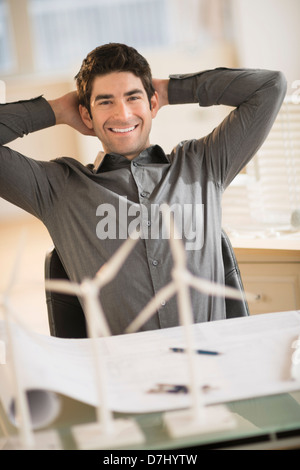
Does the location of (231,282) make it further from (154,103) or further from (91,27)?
(91,27)

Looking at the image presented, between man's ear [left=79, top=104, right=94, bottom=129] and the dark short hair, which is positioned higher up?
the dark short hair

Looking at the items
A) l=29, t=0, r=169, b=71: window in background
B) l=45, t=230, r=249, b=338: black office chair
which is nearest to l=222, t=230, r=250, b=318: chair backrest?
l=45, t=230, r=249, b=338: black office chair

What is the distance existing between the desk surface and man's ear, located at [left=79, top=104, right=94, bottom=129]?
2.80ft

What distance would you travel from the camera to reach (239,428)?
74cm

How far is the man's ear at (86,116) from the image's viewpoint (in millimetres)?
1500

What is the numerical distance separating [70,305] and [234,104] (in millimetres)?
624

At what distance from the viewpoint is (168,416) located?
75cm

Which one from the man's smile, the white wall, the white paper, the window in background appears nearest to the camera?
the white paper

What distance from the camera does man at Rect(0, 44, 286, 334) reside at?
1349 millimetres

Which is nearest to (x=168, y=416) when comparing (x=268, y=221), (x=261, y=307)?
(x=261, y=307)

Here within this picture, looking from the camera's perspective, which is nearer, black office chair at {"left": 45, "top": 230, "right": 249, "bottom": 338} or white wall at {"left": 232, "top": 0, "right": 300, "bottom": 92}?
black office chair at {"left": 45, "top": 230, "right": 249, "bottom": 338}

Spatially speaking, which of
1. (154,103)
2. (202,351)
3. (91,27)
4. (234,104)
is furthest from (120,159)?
(91,27)

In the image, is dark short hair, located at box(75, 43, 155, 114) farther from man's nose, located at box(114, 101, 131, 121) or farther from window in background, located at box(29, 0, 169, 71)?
window in background, located at box(29, 0, 169, 71)
